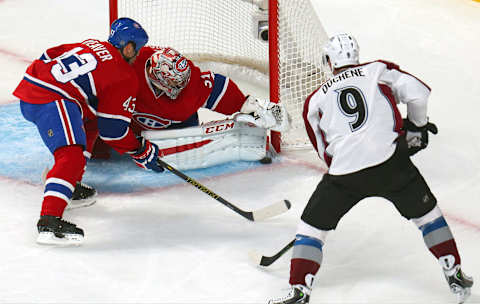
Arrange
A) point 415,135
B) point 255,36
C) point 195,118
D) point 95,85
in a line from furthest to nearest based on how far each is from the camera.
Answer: point 255,36, point 195,118, point 95,85, point 415,135

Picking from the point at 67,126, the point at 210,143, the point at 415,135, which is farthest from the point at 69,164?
the point at 415,135

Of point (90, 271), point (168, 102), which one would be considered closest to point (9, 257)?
point (90, 271)

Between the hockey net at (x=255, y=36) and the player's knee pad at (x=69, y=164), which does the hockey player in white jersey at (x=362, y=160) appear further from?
the hockey net at (x=255, y=36)

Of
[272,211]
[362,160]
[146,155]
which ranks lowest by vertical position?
[272,211]

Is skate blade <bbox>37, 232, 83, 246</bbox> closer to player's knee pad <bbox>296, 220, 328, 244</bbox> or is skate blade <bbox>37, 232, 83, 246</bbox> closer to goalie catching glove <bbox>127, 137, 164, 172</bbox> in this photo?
goalie catching glove <bbox>127, 137, 164, 172</bbox>

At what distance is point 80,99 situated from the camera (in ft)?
9.58

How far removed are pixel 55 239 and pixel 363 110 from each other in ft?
3.72

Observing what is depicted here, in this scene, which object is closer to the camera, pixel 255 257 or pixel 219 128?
pixel 255 257

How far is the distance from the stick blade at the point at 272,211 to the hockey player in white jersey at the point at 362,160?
648 millimetres

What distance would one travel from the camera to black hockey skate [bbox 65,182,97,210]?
3.05m

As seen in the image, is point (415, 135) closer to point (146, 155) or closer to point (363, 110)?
point (363, 110)

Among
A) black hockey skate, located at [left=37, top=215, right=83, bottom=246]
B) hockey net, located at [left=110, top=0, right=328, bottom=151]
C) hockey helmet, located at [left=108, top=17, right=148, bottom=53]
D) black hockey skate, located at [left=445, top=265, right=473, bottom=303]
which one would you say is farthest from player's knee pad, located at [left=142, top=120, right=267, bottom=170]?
black hockey skate, located at [left=445, top=265, right=473, bottom=303]

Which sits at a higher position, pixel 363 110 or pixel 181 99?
pixel 363 110

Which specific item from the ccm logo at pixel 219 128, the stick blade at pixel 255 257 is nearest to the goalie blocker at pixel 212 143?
the ccm logo at pixel 219 128
